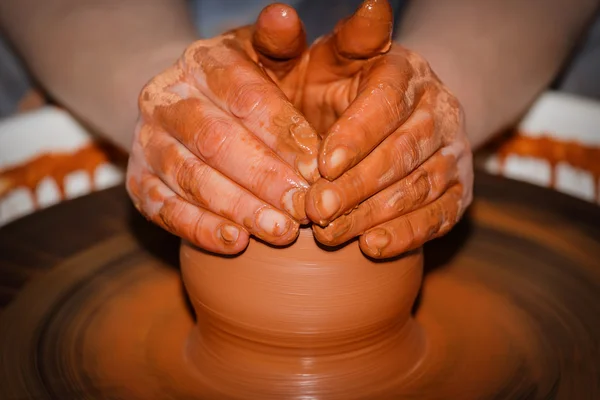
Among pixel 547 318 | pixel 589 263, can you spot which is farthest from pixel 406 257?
pixel 589 263

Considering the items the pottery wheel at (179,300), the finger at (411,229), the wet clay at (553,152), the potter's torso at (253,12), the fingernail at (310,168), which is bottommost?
the wet clay at (553,152)

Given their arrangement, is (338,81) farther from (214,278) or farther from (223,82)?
(214,278)

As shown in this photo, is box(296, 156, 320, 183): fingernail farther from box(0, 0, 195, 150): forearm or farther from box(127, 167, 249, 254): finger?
box(0, 0, 195, 150): forearm

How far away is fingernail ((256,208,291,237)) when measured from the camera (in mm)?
854

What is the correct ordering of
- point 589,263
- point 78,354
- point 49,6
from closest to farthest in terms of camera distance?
1. point 78,354
2. point 589,263
3. point 49,6

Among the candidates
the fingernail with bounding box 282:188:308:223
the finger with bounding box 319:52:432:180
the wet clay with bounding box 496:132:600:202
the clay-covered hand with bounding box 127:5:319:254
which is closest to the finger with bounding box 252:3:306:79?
the clay-covered hand with bounding box 127:5:319:254

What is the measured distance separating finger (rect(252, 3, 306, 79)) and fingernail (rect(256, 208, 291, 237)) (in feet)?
0.74

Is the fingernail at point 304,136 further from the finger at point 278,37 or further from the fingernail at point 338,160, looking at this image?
the finger at point 278,37

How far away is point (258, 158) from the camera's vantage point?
2.81 feet

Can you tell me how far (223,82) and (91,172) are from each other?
0.97 m

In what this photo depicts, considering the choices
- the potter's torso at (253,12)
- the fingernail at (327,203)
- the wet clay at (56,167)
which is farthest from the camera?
the potter's torso at (253,12)

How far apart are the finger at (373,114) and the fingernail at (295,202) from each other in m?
0.04

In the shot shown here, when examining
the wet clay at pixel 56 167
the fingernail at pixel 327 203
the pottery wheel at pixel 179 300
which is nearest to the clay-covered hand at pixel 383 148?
the fingernail at pixel 327 203

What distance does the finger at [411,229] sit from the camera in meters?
0.89
